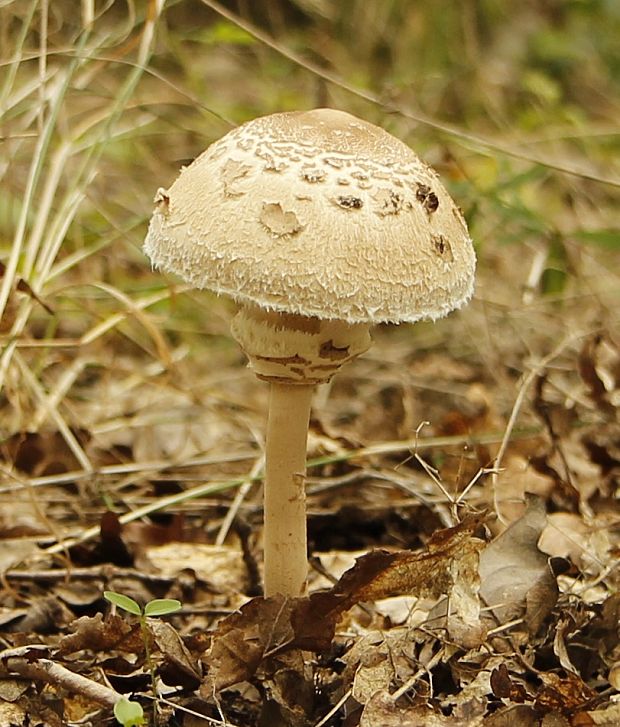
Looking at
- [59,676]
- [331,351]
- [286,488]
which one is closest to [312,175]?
[331,351]

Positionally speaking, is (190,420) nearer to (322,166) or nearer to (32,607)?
(32,607)

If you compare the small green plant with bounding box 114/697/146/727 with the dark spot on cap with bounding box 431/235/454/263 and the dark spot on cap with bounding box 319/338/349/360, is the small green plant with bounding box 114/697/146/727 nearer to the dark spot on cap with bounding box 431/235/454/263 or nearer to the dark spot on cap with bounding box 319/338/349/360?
the dark spot on cap with bounding box 319/338/349/360

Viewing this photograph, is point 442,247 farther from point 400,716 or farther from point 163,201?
point 400,716

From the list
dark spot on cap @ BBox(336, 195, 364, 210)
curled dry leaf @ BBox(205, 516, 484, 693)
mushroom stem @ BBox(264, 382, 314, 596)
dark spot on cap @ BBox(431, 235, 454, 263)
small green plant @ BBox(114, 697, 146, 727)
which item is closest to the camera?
small green plant @ BBox(114, 697, 146, 727)

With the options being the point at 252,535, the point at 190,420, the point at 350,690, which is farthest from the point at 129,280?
the point at 350,690

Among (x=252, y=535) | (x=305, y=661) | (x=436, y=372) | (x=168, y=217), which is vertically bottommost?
(x=436, y=372)

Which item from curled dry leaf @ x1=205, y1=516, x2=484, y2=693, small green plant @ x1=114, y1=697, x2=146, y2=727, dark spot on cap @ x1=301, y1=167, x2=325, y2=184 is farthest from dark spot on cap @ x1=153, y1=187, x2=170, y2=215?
small green plant @ x1=114, y1=697, x2=146, y2=727
